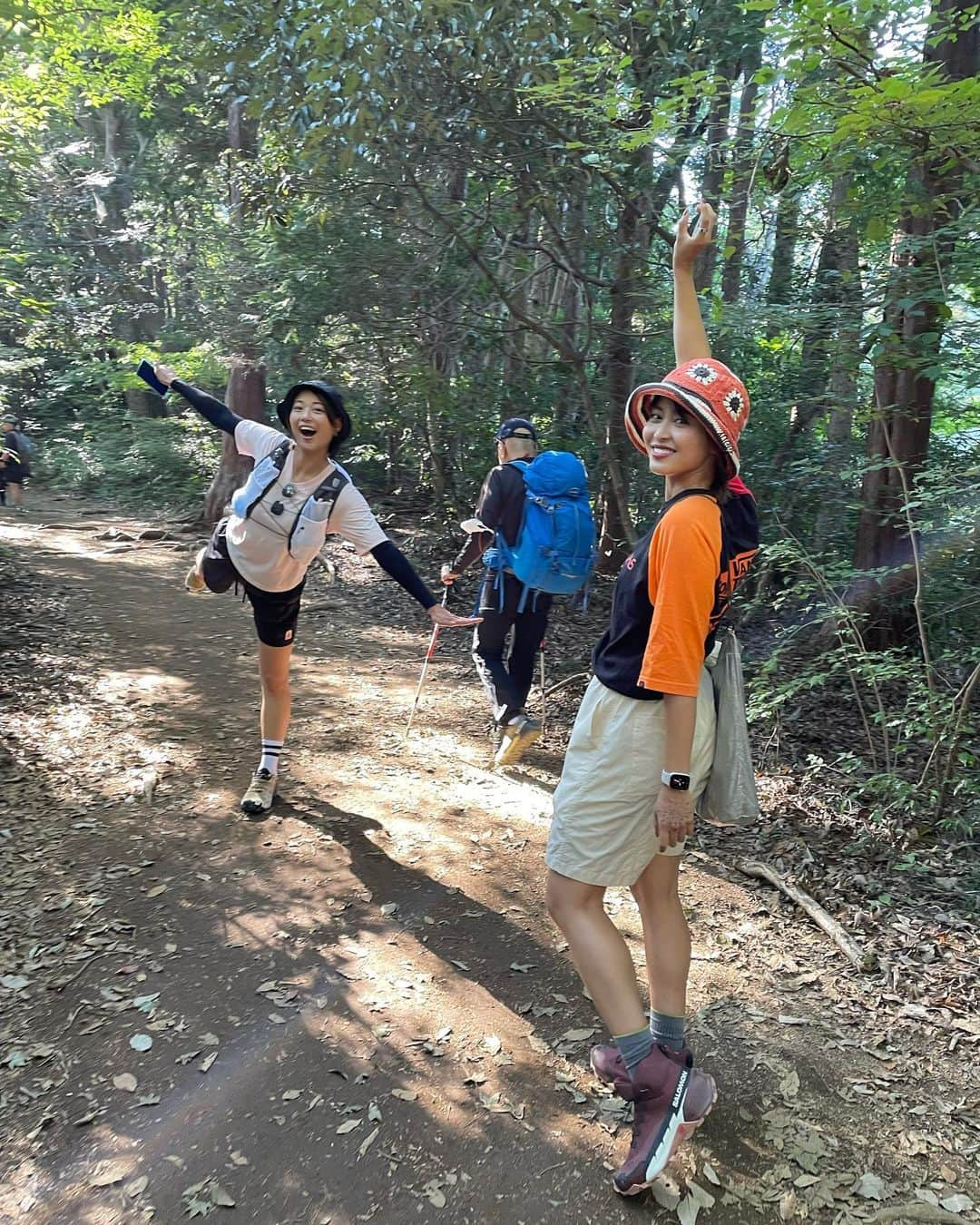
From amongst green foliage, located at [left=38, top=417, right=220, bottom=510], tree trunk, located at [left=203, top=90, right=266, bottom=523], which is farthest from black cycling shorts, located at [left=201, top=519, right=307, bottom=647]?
green foliage, located at [left=38, top=417, right=220, bottom=510]

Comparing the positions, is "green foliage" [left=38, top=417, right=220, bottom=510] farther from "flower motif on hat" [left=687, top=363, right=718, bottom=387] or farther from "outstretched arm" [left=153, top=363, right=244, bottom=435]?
"flower motif on hat" [left=687, top=363, right=718, bottom=387]

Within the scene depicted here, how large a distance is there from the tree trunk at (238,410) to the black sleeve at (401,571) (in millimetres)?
6546

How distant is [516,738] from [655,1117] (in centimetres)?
315

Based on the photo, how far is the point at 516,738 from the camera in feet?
17.9

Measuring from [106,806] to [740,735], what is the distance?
349cm

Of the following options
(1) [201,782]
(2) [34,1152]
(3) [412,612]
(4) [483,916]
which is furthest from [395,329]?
(2) [34,1152]

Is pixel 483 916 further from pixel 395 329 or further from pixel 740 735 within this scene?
pixel 395 329

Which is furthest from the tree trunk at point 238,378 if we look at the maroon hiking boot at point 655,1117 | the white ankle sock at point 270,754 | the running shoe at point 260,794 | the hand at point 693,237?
the maroon hiking boot at point 655,1117

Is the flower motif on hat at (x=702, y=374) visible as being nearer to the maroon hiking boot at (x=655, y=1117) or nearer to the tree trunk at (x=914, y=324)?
the maroon hiking boot at (x=655, y=1117)

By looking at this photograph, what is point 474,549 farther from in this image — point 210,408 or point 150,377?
point 150,377

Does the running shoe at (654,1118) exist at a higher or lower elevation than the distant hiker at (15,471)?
lower

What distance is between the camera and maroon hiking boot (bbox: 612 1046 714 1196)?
7.70 feet

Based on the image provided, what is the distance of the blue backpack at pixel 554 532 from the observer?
538cm

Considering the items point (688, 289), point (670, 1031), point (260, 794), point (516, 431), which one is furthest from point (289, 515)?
point (670, 1031)
